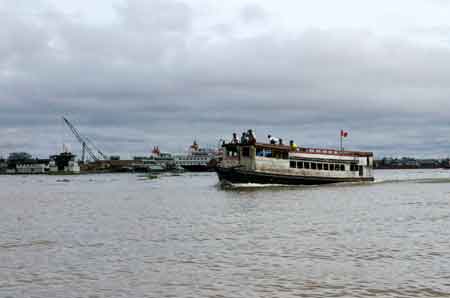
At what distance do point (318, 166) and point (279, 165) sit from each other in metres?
5.86

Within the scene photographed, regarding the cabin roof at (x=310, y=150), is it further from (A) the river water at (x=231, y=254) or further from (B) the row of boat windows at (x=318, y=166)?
(A) the river water at (x=231, y=254)

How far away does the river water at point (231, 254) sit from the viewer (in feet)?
47.2

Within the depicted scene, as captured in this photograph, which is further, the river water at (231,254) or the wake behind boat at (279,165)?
the wake behind boat at (279,165)

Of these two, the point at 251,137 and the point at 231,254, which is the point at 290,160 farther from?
the point at 231,254

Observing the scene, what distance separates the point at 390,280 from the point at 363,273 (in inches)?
37.6

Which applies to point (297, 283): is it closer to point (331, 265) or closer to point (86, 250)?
point (331, 265)

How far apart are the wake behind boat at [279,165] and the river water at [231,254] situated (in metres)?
23.4

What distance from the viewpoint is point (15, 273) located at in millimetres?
16391

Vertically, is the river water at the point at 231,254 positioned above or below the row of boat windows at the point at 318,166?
below

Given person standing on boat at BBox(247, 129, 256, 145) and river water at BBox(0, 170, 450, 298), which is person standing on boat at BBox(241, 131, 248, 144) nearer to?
person standing on boat at BBox(247, 129, 256, 145)

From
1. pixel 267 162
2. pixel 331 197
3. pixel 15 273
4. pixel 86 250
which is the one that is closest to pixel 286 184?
pixel 267 162

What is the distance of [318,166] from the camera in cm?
6306

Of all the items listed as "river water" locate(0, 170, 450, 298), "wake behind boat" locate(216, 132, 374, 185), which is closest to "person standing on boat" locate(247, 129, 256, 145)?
"wake behind boat" locate(216, 132, 374, 185)

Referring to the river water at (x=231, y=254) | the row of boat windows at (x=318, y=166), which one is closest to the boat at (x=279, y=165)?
the row of boat windows at (x=318, y=166)
